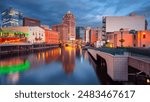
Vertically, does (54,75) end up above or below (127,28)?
below

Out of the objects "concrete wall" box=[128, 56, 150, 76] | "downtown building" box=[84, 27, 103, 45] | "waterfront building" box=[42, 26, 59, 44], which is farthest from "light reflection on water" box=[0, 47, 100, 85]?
"waterfront building" box=[42, 26, 59, 44]

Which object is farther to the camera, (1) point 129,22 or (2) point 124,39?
(2) point 124,39

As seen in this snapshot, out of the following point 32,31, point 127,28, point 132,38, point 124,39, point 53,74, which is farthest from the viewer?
point 32,31

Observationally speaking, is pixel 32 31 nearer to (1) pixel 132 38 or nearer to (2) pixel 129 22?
(1) pixel 132 38

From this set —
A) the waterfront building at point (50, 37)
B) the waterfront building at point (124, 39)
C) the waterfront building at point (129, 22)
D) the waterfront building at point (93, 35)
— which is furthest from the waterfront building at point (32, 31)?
the waterfront building at point (129, 22)

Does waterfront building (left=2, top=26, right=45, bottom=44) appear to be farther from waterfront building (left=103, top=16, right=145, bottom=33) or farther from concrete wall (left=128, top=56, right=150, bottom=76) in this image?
concrete wall (left=128, top=56, right=150, bottom=76)

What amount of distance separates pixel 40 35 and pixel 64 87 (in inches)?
1610

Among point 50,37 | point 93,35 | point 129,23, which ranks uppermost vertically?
point 129,23

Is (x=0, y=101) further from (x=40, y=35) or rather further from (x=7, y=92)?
(x=40, y=35)

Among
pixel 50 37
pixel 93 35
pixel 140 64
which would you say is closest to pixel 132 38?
pixel 140 64

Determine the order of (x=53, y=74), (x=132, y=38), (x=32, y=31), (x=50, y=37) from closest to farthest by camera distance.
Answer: (x=53, y=74)
(x=132, y=38)
(x=32, y=31)
(x=50, y=37)

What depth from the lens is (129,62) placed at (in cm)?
868

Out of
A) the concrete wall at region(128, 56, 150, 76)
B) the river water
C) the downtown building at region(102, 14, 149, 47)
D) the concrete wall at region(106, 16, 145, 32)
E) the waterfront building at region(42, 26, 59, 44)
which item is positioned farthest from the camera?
the waterfront building at region(42, 26, 59, 44)

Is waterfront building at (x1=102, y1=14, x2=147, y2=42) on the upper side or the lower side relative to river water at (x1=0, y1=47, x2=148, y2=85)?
upper
